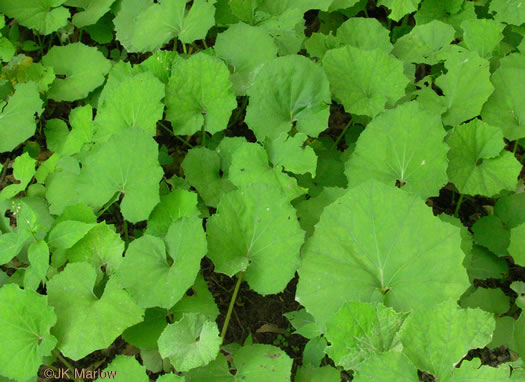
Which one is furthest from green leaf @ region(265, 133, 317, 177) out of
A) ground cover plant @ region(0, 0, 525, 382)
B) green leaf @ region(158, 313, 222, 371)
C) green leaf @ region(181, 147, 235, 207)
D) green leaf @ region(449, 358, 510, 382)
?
green leaf @ region(449, 358, 510, 382)

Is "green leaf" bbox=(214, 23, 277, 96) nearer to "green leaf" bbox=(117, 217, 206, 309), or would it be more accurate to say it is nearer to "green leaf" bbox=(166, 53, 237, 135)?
"green leaf" bbox=(166, 53, 237, 135)

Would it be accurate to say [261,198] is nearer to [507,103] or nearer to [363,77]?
[363,77]

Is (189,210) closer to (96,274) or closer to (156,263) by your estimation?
(156,263)

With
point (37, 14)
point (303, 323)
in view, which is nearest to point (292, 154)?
point (303, 323)

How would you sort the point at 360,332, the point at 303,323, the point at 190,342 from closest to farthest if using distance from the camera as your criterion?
1. the point at 360,332
2. the point at 190,342
3. the point at 303,323

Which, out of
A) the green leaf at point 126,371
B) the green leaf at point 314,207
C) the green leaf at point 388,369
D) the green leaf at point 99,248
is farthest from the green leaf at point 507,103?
the green leaf at point 126,371

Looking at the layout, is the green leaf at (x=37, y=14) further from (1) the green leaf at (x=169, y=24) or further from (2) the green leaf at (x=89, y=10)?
(1) the green leaf at (x=169, y=24)

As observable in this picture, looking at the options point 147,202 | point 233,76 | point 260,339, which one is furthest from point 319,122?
point 260,339
